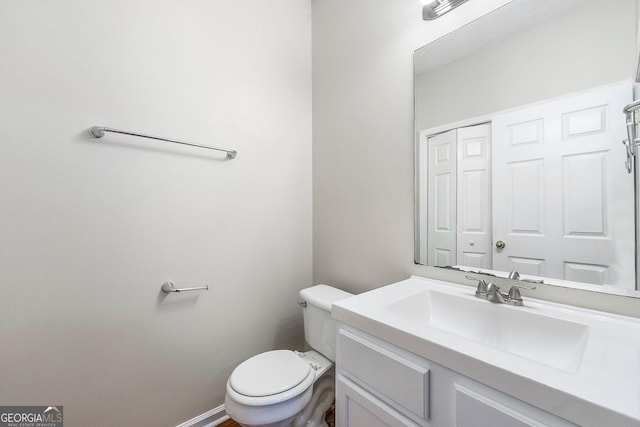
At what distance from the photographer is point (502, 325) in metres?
0.93

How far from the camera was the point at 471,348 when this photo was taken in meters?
0.65

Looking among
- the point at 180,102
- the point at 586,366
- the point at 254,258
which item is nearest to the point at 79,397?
the point at 254,258

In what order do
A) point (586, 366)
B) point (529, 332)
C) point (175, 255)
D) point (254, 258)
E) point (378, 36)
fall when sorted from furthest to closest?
point (254, 258)
point (378, 36)
point (175, 255)
point (529, 332)
point (586, 366)

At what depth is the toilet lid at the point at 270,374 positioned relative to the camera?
3.57 feet

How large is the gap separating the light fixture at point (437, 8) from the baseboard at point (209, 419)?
2.27 metres

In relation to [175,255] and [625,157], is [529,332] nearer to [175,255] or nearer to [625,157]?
[625,157]

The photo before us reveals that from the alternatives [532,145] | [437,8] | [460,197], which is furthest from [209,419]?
[437,8]

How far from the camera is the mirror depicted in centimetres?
83

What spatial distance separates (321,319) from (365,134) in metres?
1.07

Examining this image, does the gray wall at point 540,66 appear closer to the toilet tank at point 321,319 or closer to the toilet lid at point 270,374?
the toilet tank at point 321,319

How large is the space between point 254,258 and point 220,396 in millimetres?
778

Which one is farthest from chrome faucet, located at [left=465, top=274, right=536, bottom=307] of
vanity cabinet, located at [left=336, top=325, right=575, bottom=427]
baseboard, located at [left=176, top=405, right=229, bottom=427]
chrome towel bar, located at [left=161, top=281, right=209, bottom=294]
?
baseboard, located at [left=176, top=405, right=229, bottom=427]

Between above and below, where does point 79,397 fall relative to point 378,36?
below

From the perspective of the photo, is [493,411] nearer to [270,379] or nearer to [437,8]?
[270,379]
